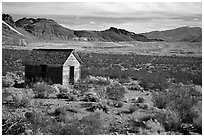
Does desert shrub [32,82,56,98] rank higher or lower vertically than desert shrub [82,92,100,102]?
higher

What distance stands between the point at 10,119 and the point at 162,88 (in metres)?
9.70

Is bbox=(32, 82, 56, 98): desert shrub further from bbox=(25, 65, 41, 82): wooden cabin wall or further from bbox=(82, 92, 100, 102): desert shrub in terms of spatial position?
bbox=(25, 65, 41, 82): wooden cabin wall

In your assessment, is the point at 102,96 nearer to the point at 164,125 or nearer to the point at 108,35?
the point at 164,125

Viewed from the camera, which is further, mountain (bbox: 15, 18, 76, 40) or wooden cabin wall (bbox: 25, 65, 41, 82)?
mountain (bbox: 15, 18, 76, 40)

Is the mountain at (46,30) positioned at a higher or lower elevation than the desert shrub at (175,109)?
higher

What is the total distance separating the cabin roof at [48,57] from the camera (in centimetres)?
1742

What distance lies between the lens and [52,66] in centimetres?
1736

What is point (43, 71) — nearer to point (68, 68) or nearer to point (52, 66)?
point (52, 66)

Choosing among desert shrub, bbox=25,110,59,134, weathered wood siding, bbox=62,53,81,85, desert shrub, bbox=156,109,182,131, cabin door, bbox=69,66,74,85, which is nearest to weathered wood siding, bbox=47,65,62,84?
weathered wood siding, bbox=62,53,81,85

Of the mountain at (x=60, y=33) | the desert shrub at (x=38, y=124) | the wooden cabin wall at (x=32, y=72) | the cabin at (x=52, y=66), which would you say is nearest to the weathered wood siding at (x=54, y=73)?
the cabin at (x=52, y=66)

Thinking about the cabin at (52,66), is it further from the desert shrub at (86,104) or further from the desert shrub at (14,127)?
the desert shrub at (14,127)

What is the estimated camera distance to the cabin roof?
1742cm

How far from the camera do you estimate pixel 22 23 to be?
171500mm

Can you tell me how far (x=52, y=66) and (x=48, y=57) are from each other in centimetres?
63
